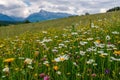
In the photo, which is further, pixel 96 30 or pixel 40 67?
pixel 96 30

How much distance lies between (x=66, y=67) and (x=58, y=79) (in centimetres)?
49

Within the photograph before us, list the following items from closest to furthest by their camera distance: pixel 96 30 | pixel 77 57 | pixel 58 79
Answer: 1. pixel 58 79
2. pixel 77 57
3. pixel 96 30

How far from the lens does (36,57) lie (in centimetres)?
491

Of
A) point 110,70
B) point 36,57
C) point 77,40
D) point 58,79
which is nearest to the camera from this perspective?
point 58,79

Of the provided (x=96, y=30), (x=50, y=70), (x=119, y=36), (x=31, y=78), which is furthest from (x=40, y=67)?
(x=96, y=30)

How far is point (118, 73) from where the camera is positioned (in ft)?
12.2

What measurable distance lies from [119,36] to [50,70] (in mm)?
2301

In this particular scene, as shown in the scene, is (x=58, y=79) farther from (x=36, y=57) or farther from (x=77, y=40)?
(x=77, y=40)

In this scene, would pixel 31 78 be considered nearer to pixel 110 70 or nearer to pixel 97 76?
pixel 97 76

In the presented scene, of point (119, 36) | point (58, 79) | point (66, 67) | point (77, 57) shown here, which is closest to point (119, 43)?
point (119, 36)

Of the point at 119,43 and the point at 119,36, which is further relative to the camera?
the point at 119,36

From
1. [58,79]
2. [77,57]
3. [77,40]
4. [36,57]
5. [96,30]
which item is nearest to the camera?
[58,79]

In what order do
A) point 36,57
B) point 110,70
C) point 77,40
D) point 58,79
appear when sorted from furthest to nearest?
point 77,40, point 36,57, point 110,70, point 58,79

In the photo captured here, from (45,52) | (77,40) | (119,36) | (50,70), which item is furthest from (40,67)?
(119,36)
